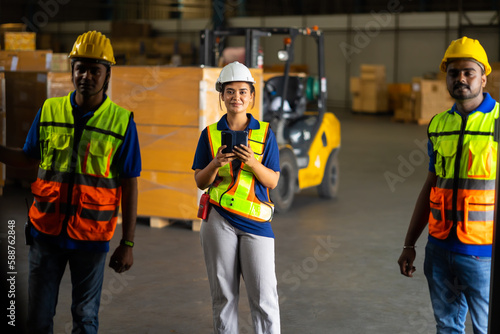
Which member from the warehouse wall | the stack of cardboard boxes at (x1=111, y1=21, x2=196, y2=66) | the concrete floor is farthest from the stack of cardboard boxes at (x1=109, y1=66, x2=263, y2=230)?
the stack of cardboard boxes at (x1=111, y1=21, x2=196, y2=66)

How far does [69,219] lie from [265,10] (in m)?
25.8

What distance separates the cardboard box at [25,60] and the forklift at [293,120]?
2.43m

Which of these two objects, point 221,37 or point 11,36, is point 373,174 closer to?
point 221,37

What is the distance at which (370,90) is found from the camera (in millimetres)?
21781

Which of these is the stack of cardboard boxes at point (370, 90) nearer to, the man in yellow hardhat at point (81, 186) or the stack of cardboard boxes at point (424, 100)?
the stack of cardboard boxes at point (424, 100)

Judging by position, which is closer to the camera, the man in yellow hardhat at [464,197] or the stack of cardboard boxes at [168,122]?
the man in yellow hardhat at [464,197]

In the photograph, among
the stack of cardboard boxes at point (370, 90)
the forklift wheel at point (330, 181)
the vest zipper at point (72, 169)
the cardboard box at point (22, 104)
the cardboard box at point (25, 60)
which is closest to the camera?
the vest zipper at point (72, 169)

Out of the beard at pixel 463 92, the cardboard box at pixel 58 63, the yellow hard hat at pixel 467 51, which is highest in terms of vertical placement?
the cardboard box at pixel 58 63

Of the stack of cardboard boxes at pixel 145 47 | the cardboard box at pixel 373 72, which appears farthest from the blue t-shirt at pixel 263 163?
the stack of cardboard boxes at pixel 145 47

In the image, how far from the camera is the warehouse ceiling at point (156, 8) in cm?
2647

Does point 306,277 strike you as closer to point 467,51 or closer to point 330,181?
point 467,51

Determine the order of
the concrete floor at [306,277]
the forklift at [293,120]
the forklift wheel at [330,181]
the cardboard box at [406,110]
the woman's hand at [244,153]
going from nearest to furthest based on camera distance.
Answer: the woman's hand at [244,153]
the concrete floor at [306,277]
the forklift at [293,120]
the forklift wheel at [330,181]
the cardboard box at [406,110]

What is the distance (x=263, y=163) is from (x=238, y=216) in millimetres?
278

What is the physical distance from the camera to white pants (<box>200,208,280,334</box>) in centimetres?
305
